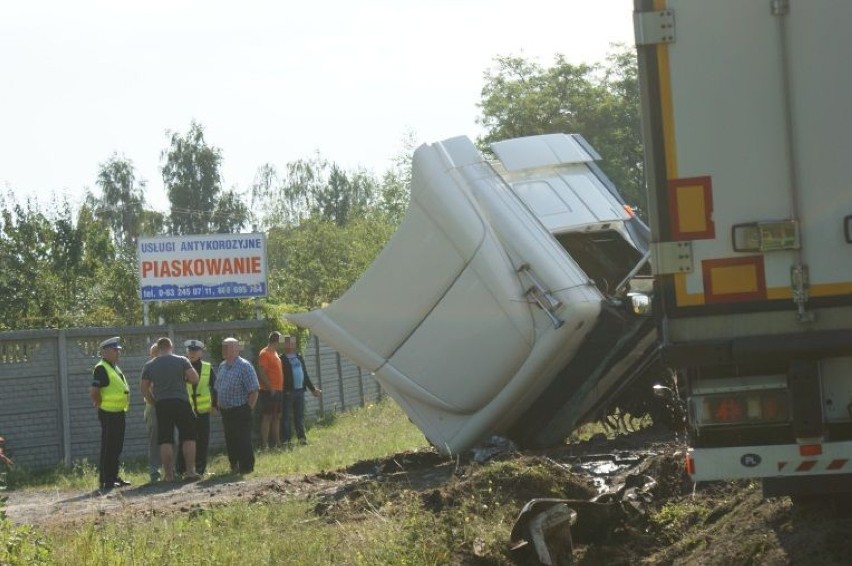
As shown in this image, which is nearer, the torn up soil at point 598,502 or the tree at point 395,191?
the torn up soil at point 598,502

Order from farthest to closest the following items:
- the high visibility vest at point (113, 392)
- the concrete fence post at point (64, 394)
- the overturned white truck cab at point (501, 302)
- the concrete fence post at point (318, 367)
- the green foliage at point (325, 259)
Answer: the green foliage at point (325, 259) → the concrete fence post at point (318, 367) → the concrete fence post at point (64, 394) → the high visibility vest at point (113, 392) → the overturned white truck cab at point (501, 302)

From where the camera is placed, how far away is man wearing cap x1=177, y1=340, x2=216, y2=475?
15.8 metres

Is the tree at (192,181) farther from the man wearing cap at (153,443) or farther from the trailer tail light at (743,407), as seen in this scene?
the trailer tail light at (743,407)

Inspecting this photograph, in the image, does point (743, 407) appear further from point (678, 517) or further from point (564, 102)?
point (564, 102)

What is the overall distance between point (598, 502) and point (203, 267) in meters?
18.0

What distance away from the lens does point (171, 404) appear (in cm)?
1517

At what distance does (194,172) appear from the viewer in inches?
3108

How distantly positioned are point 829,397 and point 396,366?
656cm

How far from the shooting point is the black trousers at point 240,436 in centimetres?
1505

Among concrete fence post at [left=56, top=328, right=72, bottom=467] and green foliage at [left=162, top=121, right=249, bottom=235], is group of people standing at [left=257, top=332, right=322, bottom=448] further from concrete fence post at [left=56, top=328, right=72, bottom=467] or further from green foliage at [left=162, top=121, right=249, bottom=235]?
green foliage at [left=162, top=121, right=249, bottom=235]

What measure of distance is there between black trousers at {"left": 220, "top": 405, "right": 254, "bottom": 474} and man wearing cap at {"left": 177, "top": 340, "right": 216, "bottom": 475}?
562 millimetres

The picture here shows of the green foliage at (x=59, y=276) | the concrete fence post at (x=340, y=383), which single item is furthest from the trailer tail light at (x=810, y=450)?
the green foliage at (x=59, y=276)

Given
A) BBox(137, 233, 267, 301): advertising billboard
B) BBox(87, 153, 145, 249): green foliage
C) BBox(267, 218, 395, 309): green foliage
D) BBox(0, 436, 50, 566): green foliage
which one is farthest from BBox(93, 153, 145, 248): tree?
BBox(0, 436, 50, 566): green foliage

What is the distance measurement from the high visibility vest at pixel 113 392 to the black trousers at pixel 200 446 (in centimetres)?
89
